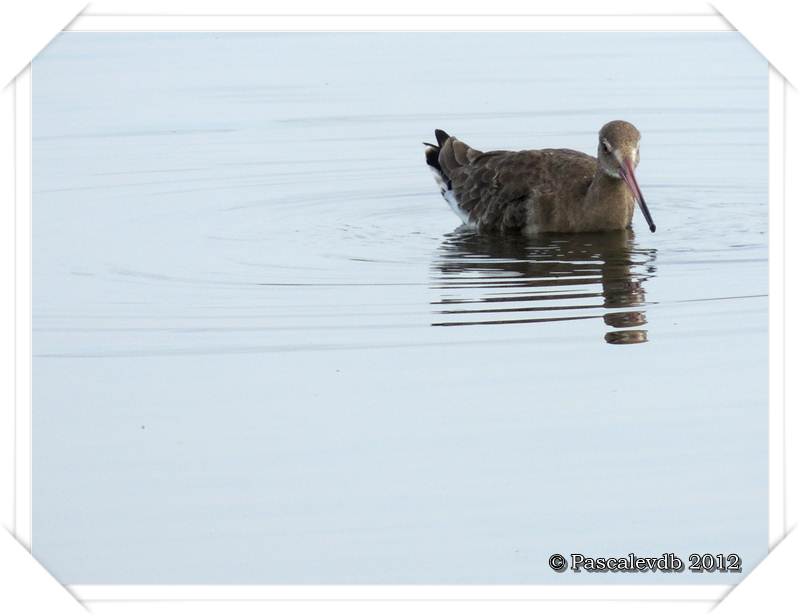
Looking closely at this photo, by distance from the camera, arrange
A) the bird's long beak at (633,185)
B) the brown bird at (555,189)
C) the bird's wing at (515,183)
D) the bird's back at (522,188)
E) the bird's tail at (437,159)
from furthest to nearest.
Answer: the bird's tail at (437,159), the bird's wing at (515,183), the bird's back at (522,188), the brown bird at (555,189), the bird's long beak at (633,185)

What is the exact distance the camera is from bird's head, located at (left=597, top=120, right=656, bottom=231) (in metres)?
13.0

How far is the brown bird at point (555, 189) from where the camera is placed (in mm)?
13203

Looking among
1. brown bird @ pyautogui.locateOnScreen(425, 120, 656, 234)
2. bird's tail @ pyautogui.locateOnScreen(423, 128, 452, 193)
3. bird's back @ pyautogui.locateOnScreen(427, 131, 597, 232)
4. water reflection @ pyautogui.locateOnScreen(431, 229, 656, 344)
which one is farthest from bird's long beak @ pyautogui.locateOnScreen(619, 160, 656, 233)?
bird's tail @ pyautogui.locateOnScreen(423, 128, 452, 193)

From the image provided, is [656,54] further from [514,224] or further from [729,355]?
[729,355]

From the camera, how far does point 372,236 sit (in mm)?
12836

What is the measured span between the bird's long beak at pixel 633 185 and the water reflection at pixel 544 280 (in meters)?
0.21

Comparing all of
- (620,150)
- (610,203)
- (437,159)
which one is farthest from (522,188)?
(437,159)

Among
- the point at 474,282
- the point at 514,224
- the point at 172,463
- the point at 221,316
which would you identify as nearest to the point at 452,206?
the point at 514,224

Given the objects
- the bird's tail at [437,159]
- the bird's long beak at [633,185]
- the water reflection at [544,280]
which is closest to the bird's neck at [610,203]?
the water reflection at [544,280]

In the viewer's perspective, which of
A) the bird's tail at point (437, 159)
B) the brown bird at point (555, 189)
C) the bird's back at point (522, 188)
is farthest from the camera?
the bird's tail at point (437, 159)

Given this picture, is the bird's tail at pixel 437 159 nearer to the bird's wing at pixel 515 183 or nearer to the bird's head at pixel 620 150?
the bird's wing at pixel 515 183

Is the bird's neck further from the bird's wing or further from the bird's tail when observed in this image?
the bird's tail
